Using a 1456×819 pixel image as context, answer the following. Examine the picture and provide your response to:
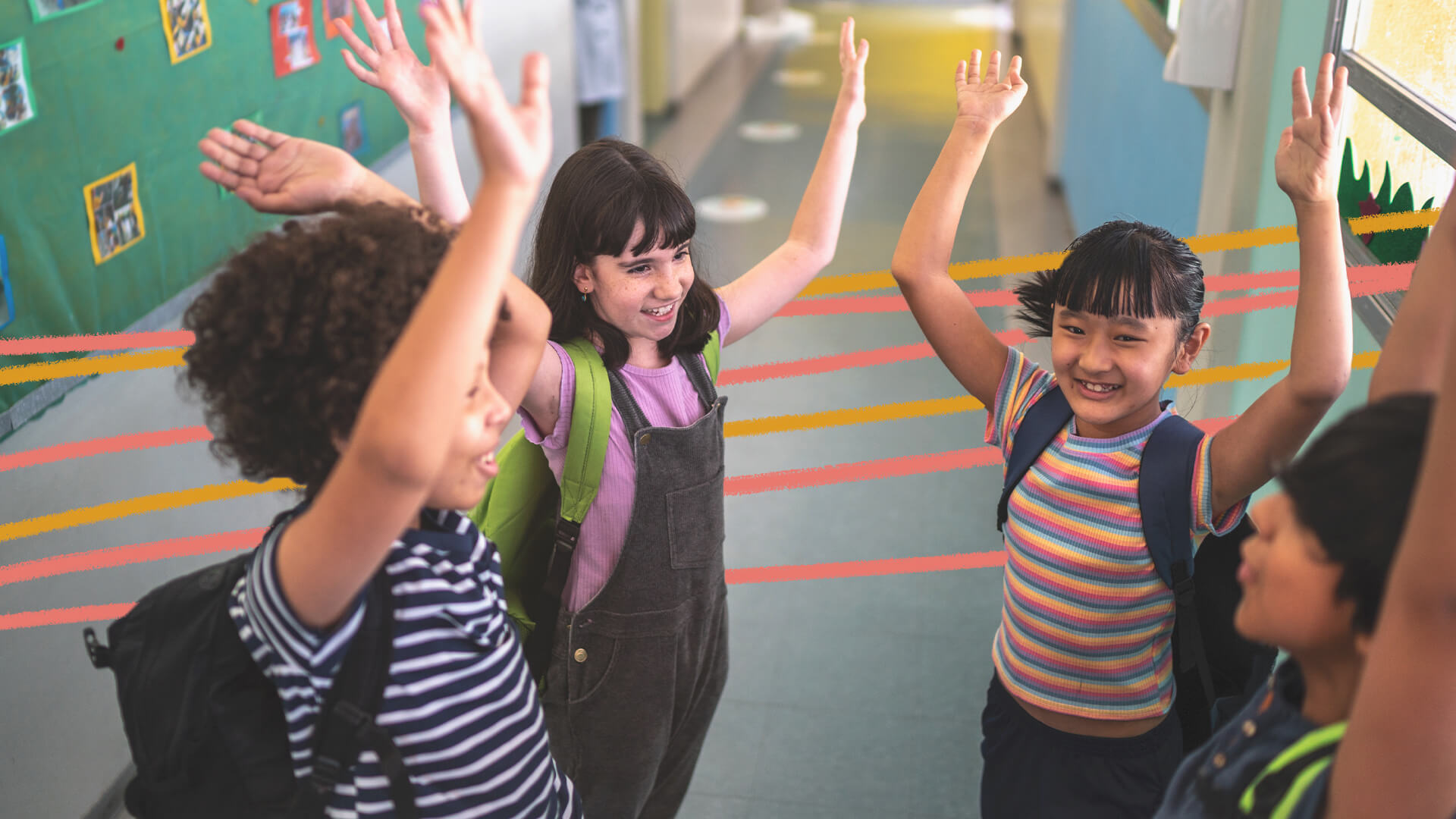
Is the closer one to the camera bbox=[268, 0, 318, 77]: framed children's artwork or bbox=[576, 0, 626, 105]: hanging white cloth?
bbox=[268, 0, 318, 77]: framed children's artwork

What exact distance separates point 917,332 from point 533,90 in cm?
417

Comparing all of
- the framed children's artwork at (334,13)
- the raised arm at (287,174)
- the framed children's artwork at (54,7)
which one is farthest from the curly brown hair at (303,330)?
the framed children's artwork at (334,13)

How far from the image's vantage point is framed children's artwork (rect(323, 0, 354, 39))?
339 centimetres

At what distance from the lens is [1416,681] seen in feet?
2.88

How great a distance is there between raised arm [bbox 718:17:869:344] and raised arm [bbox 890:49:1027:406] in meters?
0.23

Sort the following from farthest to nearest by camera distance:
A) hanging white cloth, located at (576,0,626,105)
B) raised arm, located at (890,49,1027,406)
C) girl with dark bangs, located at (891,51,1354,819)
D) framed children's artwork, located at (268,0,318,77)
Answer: hanging white cloth, located at (576,0,626,105) → framed children's artwork, located at (268,0,318,77) → raised arm, located at (890,49,1027,406) → girl with dark bangs, located at (891,51,1354,819)

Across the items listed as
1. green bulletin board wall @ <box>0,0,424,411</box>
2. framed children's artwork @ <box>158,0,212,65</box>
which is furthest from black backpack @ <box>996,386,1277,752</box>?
framed children's artwork @ <box>158,0,212,65</box>

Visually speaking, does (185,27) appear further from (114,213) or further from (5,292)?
(5,292)

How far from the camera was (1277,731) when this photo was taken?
1070mm

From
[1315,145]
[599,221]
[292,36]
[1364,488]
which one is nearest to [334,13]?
[292,36]

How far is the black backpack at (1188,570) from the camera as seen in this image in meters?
1.53

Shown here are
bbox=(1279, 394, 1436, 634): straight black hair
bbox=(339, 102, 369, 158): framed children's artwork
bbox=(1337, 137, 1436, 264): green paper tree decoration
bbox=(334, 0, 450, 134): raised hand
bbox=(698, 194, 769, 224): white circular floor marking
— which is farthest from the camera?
bbox=(698, 194, 769, 224): white circular floor marking

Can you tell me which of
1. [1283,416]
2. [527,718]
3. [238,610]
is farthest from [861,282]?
[238,610]

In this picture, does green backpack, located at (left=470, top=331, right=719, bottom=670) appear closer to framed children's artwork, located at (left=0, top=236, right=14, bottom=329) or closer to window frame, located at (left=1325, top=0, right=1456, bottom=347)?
framed children's artwork, located at (left=0, top=236, right=14, bottom=329)
